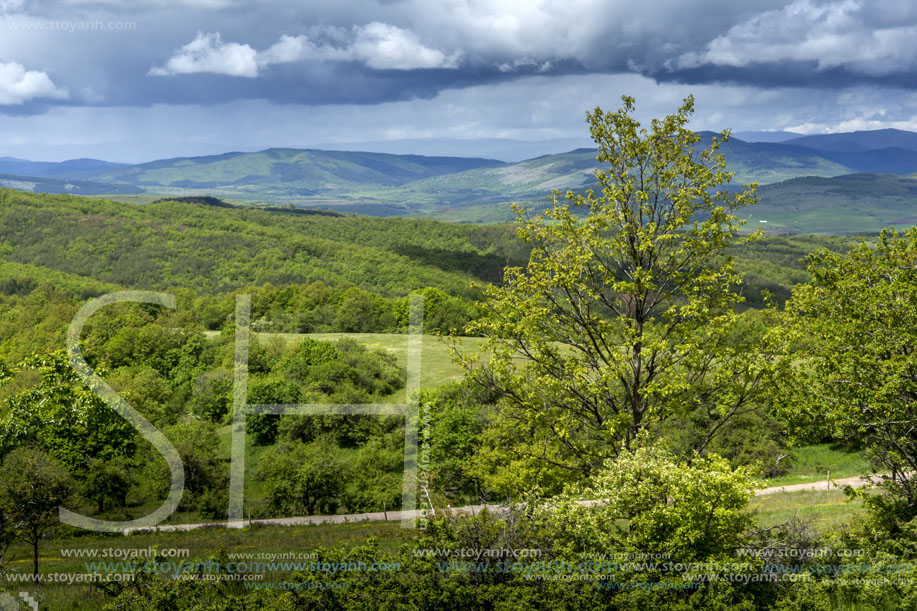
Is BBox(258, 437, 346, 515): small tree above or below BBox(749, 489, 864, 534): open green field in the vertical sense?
below

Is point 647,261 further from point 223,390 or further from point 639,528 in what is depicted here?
point 223,390

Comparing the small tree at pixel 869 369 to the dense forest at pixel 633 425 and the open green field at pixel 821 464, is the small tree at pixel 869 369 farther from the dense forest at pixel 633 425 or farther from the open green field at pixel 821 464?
the open green field at pixel 821 464

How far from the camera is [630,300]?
13.2 m

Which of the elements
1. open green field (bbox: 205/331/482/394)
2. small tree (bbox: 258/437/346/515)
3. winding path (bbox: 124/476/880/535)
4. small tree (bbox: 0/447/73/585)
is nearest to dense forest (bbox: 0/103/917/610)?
Result: small tree (bbox: 0/447/73/585)

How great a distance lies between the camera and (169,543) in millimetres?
20500

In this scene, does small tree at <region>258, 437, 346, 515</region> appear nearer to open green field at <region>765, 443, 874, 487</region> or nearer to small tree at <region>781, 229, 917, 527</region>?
open green field at <region>765, 443, 874, 487</region>

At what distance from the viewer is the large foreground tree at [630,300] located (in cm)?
1254

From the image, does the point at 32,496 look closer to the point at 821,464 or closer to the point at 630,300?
the point at 630,300

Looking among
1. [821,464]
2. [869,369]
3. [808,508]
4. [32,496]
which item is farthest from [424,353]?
[869,369]

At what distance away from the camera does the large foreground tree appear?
494 inches

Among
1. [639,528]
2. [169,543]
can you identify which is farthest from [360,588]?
[169,543]

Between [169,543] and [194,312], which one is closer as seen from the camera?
[169,543]

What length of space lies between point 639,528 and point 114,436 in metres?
38.8

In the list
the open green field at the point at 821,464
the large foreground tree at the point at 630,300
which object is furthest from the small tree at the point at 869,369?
the open green field at the point at 821,464
